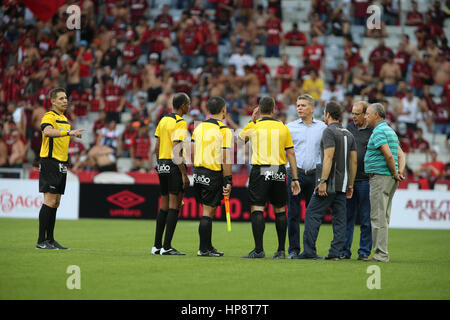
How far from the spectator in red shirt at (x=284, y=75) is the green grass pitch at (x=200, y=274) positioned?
12.1m

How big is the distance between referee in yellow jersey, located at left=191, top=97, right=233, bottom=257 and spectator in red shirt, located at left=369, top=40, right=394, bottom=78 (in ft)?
52.2

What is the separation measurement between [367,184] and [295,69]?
51.3 ft

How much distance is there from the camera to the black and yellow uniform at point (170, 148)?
1047cm

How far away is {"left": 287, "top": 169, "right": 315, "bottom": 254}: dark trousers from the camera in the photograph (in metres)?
10.7

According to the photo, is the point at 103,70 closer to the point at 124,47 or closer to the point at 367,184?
the point at 124,47

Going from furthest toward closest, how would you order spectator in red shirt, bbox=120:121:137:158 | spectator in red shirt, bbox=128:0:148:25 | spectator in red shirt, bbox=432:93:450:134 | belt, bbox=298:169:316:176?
spectator in red shirt, bbox=128:0:148:25
spectator in red shirt, bbox=432:93:450:134
spectator in red shirt, bbox=120:121:137:158
belt, bbox=298:169:316:176

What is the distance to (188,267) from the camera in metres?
8.97

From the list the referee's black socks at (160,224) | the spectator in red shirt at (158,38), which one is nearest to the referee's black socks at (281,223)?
the referee's black socks at (160,224)

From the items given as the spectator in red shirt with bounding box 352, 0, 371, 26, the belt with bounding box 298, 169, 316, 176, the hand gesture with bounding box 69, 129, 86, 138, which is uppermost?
the spectator in red shirt with bounding box 352, 0, 371, 26

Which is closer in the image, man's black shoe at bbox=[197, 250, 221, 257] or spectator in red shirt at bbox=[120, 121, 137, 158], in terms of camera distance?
man's black shoe at bbox=[197, 250, 221, 257]

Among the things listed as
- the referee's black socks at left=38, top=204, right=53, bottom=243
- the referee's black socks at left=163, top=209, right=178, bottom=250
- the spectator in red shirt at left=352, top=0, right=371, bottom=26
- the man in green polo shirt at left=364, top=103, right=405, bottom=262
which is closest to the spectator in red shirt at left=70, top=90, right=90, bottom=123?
the spectator in red shirt at left=352, top=0, right=371, bottom=26

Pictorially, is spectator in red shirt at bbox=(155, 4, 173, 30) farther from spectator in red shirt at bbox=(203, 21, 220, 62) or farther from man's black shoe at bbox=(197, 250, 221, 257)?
man's black shoe at bbox=(197, 250, 221, 257)
